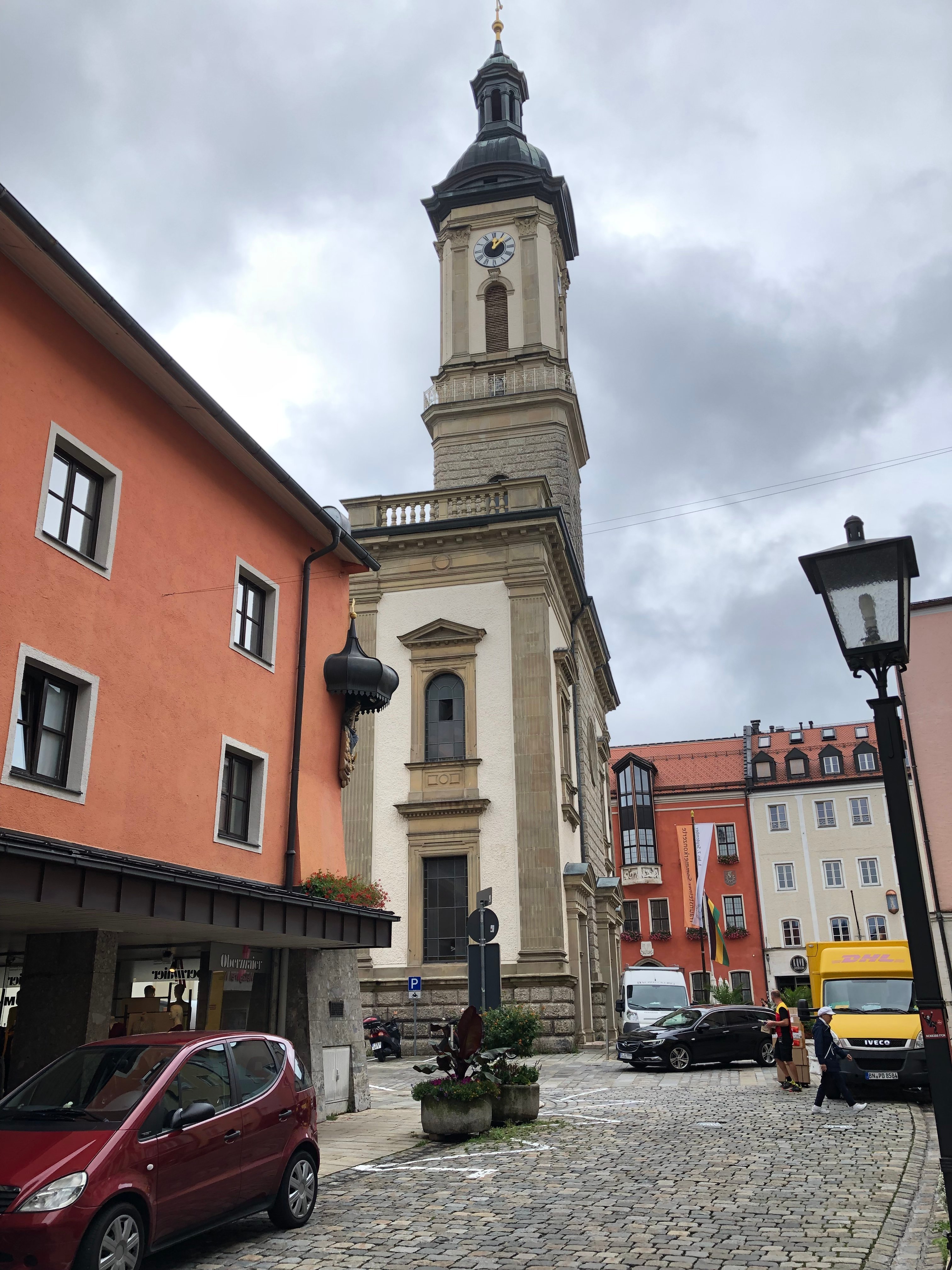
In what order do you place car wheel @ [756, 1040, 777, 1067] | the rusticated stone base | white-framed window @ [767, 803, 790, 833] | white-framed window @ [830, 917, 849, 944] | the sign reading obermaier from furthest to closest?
white-framed window @ [767, 803, 790, 833], white-framed window @ [830, 917, 849, 944], the sign reading obermaier, the rusticated stone base, car wheel @ [756, 1040, 777, 1067]

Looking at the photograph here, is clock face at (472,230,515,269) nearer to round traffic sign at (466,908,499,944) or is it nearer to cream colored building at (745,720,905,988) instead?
round traffic sign at (466,908,499,944)

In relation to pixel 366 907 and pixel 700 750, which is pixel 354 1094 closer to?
pixel 366 907

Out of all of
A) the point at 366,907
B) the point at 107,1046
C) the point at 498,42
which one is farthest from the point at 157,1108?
the point at 498,42

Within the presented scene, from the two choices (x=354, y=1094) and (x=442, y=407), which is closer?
(x=354, y=1094)

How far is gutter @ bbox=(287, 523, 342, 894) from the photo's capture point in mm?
15336

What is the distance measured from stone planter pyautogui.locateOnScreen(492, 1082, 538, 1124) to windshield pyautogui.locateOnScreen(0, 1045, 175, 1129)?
22.4 ft

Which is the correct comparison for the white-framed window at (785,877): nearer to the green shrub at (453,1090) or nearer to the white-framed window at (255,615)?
the white-framed window at (255,615)

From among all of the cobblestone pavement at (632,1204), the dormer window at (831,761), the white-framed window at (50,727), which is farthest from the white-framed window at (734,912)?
the white-framed window at (50,727)

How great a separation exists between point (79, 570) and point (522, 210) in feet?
107

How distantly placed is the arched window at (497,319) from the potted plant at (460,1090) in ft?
97.3

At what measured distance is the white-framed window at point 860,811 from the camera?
59.4 m

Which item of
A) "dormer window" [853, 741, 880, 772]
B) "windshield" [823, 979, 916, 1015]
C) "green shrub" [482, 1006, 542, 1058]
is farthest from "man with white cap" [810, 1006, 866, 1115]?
"dormer window" [853, 741, 880, 772]

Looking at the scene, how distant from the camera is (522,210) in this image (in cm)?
4009

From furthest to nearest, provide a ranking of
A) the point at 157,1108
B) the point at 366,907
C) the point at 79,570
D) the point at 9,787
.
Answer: the point at 366,907 < the point at 79,570 < the point at 9,787 < the point at 157,1108
